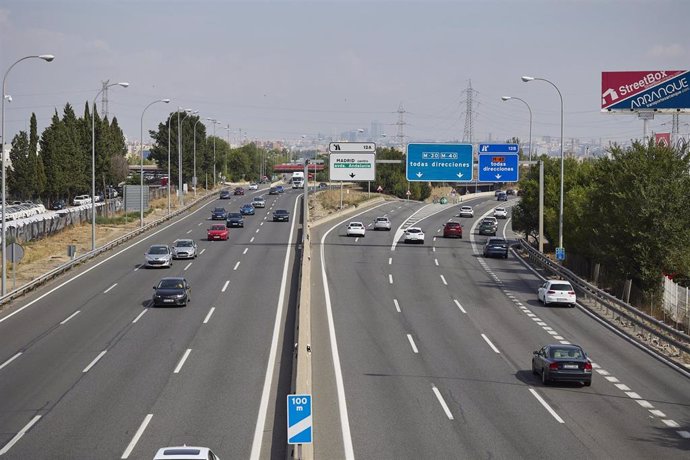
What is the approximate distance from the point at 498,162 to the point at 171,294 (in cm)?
3045

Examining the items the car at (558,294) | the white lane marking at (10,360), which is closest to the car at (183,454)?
the white lane marking at (10,360)

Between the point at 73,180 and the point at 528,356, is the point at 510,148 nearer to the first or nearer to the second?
the point at 528,356

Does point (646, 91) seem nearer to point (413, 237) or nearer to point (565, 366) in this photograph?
point (413, 237)

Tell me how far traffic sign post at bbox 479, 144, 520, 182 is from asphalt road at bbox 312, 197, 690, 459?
12.0 meters

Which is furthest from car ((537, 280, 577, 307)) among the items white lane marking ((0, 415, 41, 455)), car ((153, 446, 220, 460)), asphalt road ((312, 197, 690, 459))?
car ((153, 446, 220, 460))

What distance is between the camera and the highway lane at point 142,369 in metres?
20.8

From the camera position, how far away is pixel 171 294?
1547 inches

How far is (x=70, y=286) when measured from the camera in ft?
150

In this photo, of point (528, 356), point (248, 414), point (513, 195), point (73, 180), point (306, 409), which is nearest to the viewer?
point (306, 409)

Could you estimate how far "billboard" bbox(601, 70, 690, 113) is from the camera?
7531cm

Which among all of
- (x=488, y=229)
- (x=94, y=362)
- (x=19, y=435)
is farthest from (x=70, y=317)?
(x=488, y=229)

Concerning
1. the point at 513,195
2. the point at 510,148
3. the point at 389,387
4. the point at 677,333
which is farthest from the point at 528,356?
the point at 513,195

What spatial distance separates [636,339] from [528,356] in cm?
622

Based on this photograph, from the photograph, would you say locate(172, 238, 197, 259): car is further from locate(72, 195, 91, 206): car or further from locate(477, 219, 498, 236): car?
locate(72, 195, 91, 206): car
